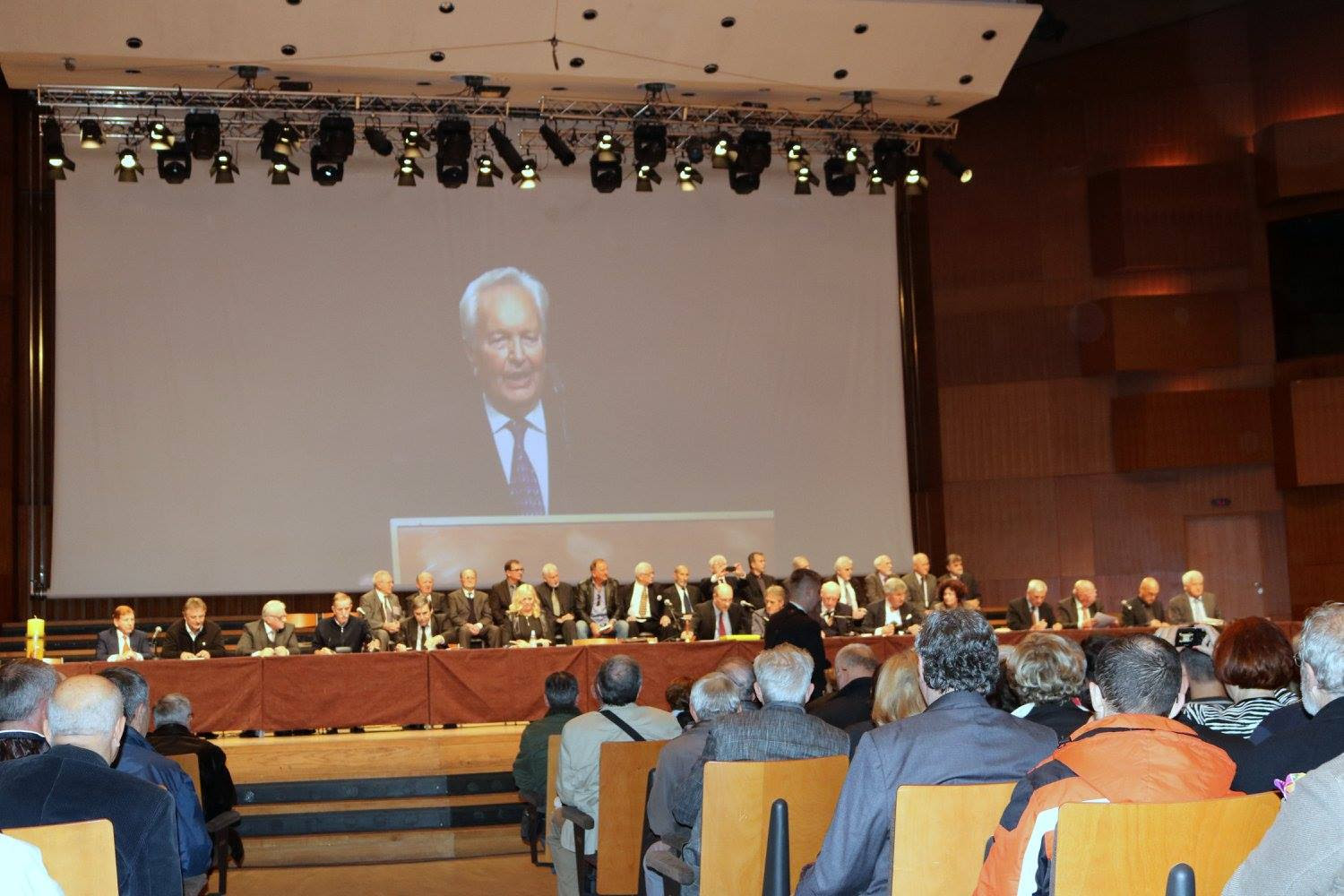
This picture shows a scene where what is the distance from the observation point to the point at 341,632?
10.5 metres

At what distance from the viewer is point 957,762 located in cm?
272

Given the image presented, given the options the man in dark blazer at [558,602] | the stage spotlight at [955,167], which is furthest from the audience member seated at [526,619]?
the stage spotlight at [955,167]

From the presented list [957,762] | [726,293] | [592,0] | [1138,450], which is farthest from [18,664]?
[1138,450]

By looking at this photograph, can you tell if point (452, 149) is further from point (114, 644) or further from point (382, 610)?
point (114, 644)

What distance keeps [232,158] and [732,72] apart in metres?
4.56

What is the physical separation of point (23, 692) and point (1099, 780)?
2.20 meters

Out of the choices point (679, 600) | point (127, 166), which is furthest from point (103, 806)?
point (127, 166)

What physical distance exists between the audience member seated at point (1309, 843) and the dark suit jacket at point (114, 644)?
9400 millimetres

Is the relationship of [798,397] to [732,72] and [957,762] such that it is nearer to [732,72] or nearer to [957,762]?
[732,72]

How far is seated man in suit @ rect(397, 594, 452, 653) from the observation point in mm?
10766

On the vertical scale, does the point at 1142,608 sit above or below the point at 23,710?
below

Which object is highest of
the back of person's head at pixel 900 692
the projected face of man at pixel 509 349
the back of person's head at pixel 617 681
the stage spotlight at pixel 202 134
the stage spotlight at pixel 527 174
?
the stage spotlight at pixel 202 134

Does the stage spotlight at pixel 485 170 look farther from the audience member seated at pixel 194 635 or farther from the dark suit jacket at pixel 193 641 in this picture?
the dark suit jacket at pixel 193 641

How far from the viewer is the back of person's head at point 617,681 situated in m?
5.06
